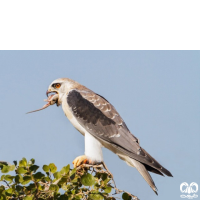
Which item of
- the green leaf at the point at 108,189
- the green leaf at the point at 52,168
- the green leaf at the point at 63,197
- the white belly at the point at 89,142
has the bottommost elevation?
the green leaf at the point at 63,197

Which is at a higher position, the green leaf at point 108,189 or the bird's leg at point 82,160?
the bird's leg at point 82,160

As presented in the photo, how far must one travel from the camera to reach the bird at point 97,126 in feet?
19.5

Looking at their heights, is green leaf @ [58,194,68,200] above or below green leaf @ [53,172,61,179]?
below

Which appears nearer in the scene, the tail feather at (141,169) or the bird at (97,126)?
the tail feather at (141,169)

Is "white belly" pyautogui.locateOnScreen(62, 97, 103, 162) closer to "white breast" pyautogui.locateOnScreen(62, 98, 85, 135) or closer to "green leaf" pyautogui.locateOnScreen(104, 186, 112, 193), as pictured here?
"white breast" pyautogui.locateOnScreen(62, 98, 85, 135)

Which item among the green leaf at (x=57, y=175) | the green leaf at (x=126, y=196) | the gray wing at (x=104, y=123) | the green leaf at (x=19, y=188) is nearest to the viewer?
the green leaf at (x=19, y=188)

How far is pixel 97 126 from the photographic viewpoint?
627 cm

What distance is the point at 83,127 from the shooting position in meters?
6.28

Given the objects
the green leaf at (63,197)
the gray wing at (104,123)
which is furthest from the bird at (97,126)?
the green leaf at (63,197)

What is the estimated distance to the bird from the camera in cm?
593

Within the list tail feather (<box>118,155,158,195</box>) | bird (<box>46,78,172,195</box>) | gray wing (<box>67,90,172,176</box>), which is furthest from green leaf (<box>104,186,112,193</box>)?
gray wing (<box>67,90,172,176</box>)

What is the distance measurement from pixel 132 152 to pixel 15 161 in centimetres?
255

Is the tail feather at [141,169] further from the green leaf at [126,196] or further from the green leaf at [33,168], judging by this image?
the green leaf at [33,168]

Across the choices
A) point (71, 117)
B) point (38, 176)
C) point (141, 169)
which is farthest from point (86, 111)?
point (38, 176)
